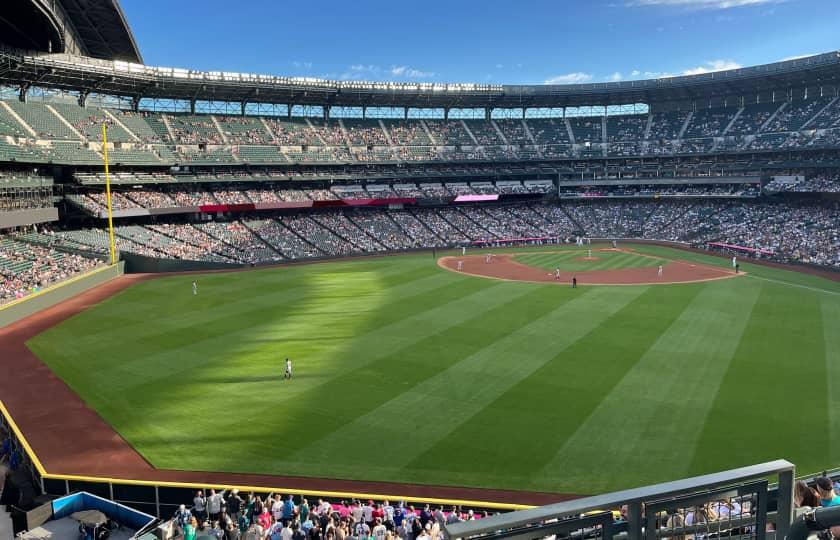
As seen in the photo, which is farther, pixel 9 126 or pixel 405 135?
pixel 405 135

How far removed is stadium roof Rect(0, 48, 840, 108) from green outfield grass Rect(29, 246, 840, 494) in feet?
99.1

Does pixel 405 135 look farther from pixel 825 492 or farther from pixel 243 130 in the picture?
pixel 825 492

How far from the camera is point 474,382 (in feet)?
81.3

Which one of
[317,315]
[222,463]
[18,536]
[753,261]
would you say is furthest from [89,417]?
[753,261]

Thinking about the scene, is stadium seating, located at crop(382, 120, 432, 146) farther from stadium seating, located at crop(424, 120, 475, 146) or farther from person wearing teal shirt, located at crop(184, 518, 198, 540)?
person wearing teal shirt, located at crop(184, 518, 198, 540)

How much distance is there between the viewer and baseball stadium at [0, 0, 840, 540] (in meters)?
15.7

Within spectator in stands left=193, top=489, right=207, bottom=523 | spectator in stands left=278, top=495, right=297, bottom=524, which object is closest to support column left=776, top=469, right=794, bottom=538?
spectator in stands left=278, top=495, right=297, bottom=524

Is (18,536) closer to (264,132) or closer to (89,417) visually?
(89,417)

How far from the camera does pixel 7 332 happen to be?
35406mm

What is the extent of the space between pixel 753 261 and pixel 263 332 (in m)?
50.2

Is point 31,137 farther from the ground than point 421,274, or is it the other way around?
point 31,137

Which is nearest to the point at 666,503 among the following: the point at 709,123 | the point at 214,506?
the point at 214,506

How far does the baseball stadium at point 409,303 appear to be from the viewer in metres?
15.7

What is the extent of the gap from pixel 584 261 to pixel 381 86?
39305 mm
